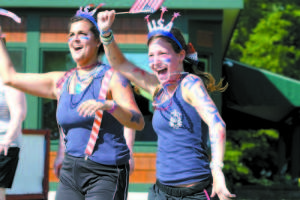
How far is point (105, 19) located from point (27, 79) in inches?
29.3

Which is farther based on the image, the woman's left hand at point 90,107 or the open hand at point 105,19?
the open hand at point 105,19

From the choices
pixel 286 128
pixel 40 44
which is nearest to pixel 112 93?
pixel 40 44

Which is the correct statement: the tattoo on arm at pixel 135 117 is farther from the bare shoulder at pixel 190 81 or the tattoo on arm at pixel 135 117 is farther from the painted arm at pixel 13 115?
the painted arm at pixel 13 115

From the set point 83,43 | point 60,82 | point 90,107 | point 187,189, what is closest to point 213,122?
point 187,189

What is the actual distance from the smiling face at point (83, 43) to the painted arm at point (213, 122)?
75 cm

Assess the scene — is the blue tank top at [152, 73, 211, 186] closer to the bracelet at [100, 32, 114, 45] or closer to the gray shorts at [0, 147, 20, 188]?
the bracelet at [100, 32, 114, 45]

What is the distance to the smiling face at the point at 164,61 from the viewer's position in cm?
407

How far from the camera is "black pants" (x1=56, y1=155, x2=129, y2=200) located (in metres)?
4.06

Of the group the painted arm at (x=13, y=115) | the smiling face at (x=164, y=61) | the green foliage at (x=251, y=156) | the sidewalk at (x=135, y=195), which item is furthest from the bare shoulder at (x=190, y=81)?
the green foliage at (x=251, y=156)

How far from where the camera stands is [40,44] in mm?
11742

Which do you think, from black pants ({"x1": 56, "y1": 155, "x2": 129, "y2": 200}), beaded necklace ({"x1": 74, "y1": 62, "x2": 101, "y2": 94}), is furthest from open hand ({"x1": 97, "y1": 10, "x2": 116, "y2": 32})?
black pants ({"x1": 56, "y1": 155, "x2": 129, "y2": 200})

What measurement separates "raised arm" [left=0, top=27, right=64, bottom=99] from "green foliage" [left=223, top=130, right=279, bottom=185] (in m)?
17.2

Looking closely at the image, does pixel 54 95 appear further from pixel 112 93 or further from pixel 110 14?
pixel 110 14

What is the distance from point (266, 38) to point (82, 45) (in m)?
22.4
